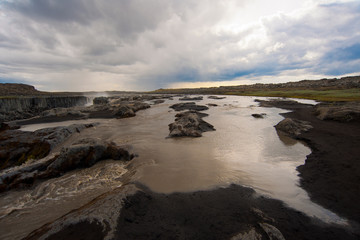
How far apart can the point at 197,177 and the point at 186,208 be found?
195 centimetres

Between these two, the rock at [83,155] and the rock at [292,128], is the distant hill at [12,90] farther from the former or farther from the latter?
the rock at [292,128]

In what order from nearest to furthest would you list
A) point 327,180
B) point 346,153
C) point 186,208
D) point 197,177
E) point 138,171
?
point 186,208 → point 327,180 → point 197,177 → point 138,171 → point 346,153

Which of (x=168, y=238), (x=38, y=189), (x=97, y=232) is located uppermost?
(x=97, y=232)

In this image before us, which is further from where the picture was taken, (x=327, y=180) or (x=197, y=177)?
(x=197, y=177)

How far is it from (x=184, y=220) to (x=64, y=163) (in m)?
6.33

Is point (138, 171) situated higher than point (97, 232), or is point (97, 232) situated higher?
point (97, 232)

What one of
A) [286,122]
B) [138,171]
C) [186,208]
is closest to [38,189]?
[138,171]

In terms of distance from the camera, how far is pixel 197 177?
6.32 m

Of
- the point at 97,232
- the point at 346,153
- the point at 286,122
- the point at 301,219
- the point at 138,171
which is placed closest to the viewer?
the point at 97,232

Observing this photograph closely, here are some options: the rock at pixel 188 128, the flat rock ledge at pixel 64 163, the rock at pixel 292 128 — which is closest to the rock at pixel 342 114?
the rock at pixel 292 128

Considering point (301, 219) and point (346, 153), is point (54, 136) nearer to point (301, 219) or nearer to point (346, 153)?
point (301, 219)

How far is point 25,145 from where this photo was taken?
9.27m

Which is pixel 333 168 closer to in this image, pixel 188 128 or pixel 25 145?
pixel 188 128

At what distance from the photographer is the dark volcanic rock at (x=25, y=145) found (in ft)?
28.1
